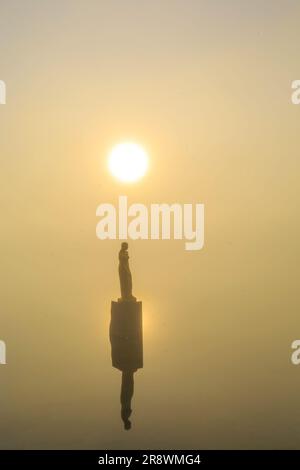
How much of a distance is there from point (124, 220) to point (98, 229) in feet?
0.85

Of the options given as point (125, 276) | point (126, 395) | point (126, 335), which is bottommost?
point (126, 395)

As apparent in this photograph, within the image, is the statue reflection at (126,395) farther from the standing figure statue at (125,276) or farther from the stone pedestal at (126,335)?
the standing figure statue at (125,276)

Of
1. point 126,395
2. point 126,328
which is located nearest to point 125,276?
point 126,328

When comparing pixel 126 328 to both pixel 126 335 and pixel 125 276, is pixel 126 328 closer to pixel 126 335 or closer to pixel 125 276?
pixel 126 335

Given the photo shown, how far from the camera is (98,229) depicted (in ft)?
11.1

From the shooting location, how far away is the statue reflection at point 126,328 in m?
3.27

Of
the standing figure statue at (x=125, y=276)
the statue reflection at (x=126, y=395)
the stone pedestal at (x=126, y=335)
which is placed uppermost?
the standing figure statue at (x=125, y=276)

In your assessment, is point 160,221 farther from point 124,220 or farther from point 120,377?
point 120,377

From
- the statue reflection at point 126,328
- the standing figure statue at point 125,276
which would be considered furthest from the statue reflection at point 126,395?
the standing figure statue at point 125,276

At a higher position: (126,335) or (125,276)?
(125,276)

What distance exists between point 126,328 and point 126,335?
0.22 feet

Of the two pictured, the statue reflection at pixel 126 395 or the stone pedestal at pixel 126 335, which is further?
the statue reflection at pixel 126 395

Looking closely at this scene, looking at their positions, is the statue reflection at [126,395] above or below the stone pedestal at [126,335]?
below

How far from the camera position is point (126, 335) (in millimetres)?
3305
